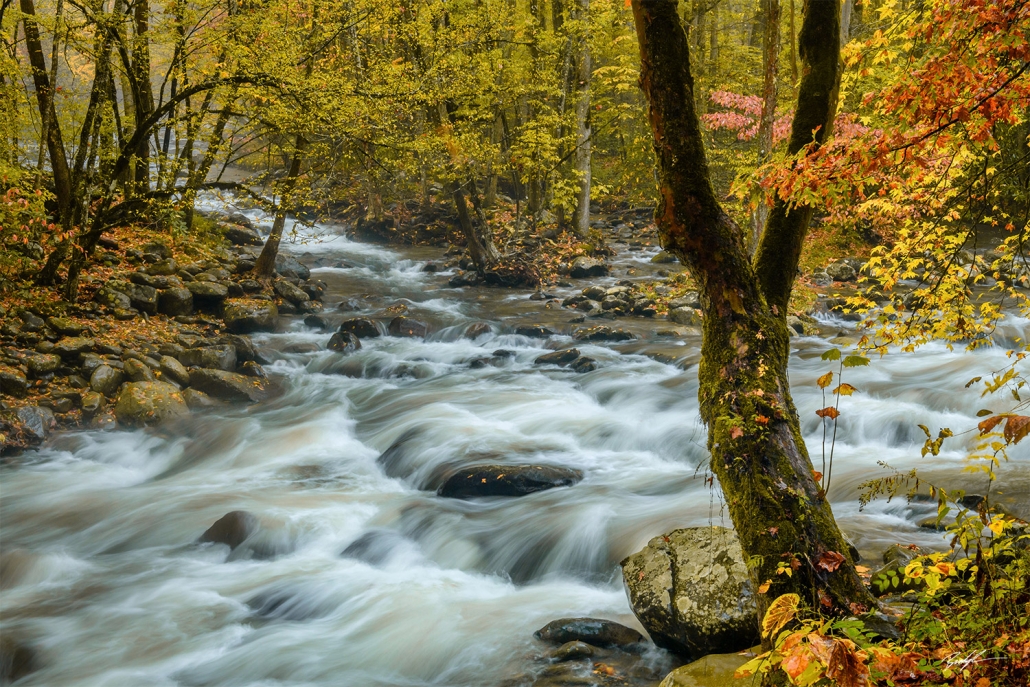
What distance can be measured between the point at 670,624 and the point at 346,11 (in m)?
12.8

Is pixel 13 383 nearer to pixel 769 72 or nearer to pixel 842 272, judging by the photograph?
pixel 769 72

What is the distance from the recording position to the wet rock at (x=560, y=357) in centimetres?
1350

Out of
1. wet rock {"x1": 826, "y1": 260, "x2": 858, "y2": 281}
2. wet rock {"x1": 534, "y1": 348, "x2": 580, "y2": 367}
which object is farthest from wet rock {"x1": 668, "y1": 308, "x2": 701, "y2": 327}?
wet rock {"x1": 826, "y1": 260, "x2": 858, "y2": 281}

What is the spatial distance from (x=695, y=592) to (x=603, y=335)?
1006 centimetres

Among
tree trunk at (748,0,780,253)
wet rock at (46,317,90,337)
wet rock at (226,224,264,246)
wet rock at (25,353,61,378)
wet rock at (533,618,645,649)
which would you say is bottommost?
wet rock at (533,618,645,649)

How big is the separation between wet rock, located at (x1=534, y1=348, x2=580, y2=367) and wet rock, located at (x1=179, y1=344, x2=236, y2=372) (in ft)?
17.2

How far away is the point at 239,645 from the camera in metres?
6.30

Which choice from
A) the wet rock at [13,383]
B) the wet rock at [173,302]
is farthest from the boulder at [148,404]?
the wet rock at [173,302]

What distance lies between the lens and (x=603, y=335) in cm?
1470

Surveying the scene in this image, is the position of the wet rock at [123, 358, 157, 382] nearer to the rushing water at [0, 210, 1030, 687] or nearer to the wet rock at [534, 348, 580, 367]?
the rushing water at [0, 210, 1030, 687]

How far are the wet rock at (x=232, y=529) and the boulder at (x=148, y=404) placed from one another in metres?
3.28

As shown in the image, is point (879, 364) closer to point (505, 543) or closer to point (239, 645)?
point (505, 543)

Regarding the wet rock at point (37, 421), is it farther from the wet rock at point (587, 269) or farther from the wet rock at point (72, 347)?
the wet rock at point (587, 269)

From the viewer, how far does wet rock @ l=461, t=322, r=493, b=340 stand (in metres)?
15.2
